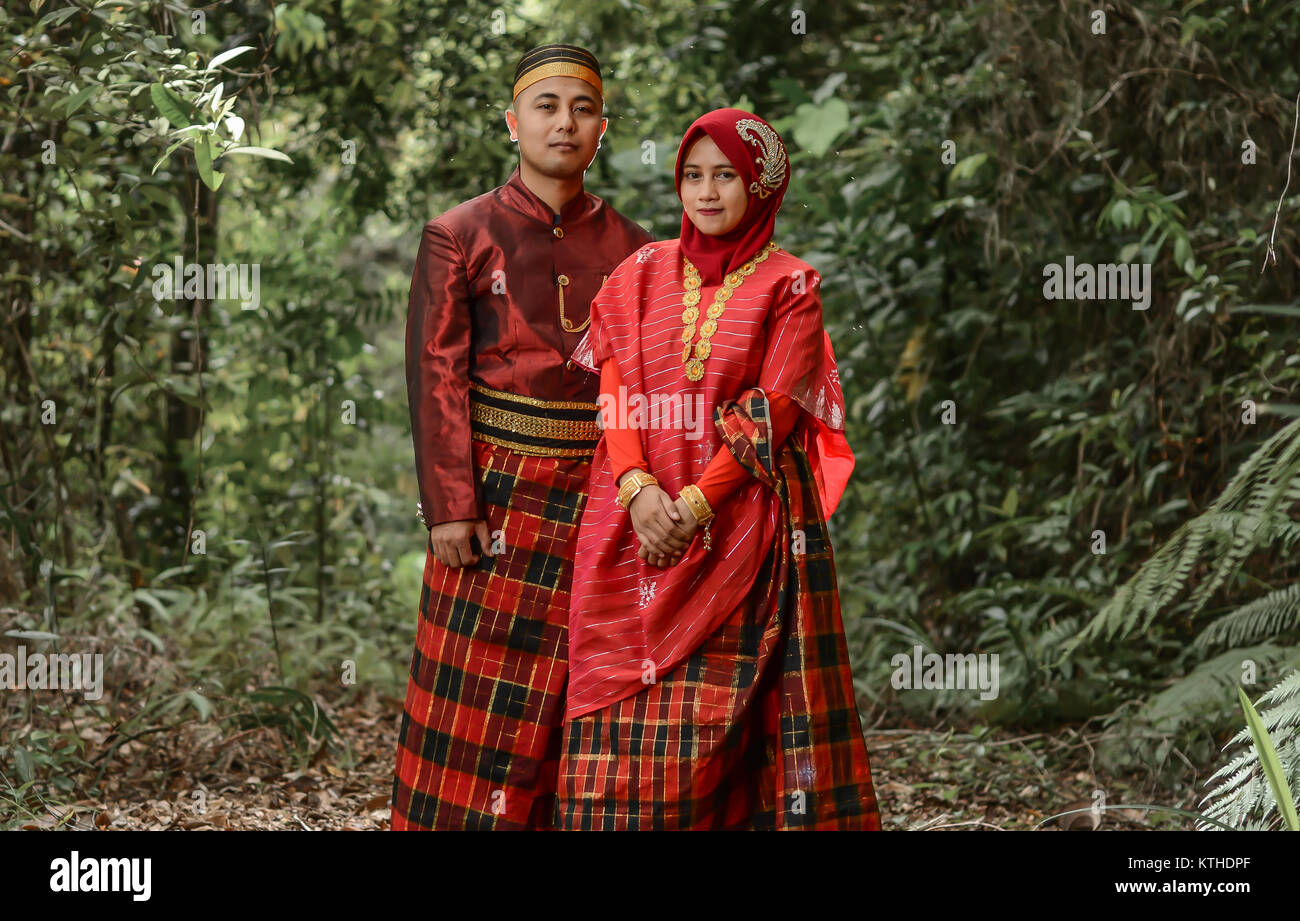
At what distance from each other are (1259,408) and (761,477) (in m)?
2.38

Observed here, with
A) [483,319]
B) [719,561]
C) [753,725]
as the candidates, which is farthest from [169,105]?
[753,725]

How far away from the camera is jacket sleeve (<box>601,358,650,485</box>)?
2777 mm

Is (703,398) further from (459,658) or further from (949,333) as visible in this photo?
(949,333)

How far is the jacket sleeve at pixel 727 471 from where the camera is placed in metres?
2.68

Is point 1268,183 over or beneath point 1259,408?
over

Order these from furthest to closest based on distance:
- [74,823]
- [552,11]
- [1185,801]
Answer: [552,11]
[1185,801]
[74,823]

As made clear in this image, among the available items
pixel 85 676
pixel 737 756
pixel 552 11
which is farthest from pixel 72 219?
pixel 737 756

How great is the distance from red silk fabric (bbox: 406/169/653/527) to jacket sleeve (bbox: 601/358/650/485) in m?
0.27

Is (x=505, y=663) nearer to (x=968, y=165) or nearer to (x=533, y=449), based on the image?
(x=533, y=449)

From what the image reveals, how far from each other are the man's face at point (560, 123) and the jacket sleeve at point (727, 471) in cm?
83

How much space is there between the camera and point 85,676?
4438mm

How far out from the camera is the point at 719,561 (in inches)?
108
